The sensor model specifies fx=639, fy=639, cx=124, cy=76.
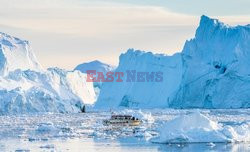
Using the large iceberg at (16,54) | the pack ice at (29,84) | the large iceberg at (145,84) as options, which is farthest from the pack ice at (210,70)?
the large iceberg at (16,54)

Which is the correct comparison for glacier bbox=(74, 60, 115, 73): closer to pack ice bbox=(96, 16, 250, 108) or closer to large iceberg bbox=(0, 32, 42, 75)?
large iceberg bbox=(0, 32, 42, 75)

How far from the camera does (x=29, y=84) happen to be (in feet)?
244

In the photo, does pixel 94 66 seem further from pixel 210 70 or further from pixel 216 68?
pixel 210 70

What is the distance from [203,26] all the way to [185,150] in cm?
4575

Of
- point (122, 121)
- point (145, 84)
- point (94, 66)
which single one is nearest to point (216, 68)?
point (145, 84)

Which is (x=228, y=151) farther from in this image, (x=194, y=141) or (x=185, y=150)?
(x=194, y=141)

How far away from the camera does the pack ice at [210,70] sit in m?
59.8

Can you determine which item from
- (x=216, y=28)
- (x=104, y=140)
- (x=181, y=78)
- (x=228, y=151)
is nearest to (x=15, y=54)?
(x=181, y=78)

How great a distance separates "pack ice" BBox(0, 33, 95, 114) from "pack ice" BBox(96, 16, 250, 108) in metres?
12.5

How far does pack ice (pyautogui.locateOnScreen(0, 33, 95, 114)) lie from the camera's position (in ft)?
217

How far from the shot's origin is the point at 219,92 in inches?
2379

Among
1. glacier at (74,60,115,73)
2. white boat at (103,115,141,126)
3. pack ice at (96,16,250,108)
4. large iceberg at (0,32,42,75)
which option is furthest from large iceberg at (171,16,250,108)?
glacier at (74,60,115,73)

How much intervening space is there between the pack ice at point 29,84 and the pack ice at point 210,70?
12.5m

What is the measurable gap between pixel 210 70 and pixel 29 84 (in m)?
22.9
